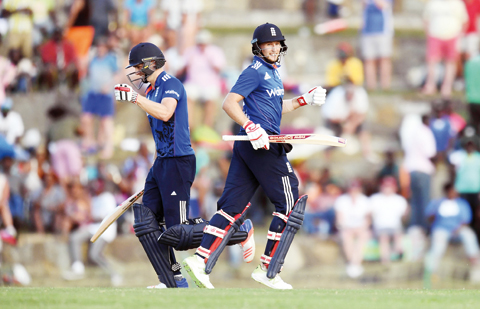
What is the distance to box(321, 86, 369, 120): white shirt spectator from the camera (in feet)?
49.0

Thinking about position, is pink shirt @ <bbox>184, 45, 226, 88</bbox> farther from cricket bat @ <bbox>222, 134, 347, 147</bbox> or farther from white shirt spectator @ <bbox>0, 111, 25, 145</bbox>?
cricket bat @ <bbox>222, 134, 347, 147</bbox>

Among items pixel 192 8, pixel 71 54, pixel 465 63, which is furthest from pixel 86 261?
pixel 465 63

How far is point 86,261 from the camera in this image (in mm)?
13422

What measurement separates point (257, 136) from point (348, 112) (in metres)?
8.48

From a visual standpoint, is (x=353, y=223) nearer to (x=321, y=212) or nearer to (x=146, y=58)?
(x=321, y=212)

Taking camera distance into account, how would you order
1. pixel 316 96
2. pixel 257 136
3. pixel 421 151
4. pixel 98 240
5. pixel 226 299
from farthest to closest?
pixel 421 151, pixel 98 240, pixel 316 96, pixel 257 136, pixel 226 299

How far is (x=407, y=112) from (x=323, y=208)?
3545 millimetres

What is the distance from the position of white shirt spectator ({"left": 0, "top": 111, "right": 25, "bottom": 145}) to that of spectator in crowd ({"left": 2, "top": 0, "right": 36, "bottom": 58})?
6.20ft

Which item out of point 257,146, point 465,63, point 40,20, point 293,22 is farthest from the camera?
point 293,22

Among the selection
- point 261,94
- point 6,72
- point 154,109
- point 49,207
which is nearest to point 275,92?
point 261,94

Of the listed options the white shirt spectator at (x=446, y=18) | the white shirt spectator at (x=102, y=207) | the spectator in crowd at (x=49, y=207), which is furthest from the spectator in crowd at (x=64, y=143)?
the white shirt spectator at (x=446, y=18)

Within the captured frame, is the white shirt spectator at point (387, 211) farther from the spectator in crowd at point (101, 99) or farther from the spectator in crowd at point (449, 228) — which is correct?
the spectator in crowd at point (101, 99)

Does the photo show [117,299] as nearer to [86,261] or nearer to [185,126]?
[185,126]

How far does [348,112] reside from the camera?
49.1ft
